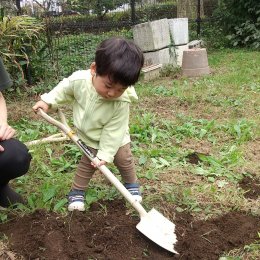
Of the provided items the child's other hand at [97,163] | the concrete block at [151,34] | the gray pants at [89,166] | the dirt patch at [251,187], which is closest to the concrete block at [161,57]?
the concrete block at [151,34]

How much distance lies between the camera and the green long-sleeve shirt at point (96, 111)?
225 centimetres

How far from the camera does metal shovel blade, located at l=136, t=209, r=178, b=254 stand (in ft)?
6.93

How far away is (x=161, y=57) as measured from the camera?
6.58 m

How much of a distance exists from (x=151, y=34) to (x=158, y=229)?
15.2 feet

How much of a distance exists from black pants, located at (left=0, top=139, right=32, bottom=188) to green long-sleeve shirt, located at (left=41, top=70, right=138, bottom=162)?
0.30 meters

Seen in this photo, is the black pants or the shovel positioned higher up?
the black pants

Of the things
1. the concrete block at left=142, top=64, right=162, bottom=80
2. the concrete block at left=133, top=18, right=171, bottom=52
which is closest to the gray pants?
the concrete block at left=142, top=64, right=162, bottom=80

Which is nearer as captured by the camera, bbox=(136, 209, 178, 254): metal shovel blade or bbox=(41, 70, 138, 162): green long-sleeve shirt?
bbox=(136, 209, 178, 254): metal shovel blade

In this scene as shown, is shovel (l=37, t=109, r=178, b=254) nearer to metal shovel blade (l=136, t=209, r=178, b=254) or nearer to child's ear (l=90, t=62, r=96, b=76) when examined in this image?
metal shovel blade (l=136, t=209, r=178, b=254)

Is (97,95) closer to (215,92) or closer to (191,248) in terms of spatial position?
(191,248)

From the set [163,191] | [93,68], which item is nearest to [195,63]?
[163,191]

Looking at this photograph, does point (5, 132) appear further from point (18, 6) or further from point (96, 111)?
point (18, 6)

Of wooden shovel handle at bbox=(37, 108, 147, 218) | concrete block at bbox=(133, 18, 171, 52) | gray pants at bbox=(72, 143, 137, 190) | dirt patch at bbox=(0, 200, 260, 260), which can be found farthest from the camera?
concrete block at bbox=(133, 18, 171, 52)

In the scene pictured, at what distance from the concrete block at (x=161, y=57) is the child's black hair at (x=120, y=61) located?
15.0 ft
